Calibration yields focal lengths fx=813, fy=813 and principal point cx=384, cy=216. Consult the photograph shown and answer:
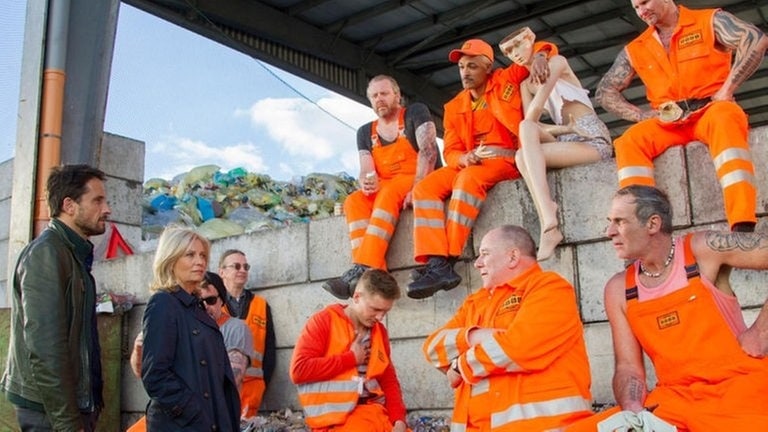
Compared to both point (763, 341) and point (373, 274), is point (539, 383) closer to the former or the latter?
point (763, 341)

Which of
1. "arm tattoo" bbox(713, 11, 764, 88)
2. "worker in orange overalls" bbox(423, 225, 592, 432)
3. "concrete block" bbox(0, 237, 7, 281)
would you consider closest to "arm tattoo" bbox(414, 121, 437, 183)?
"worker in orange overalls" bbox(423, 225, 592, 432)

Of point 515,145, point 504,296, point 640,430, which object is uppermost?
point 515,145

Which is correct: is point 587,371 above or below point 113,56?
below

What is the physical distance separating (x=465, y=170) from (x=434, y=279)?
0.75m

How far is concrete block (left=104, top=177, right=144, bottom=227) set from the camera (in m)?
8.73

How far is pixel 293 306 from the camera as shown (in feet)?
21.5

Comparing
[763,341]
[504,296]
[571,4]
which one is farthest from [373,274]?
[571,4]

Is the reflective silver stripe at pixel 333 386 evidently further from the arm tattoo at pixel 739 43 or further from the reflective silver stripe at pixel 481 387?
the arm tattoo at pixel 739 43

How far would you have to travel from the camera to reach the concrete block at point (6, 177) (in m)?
8.80

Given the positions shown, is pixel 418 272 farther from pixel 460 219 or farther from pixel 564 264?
pixel 564 264

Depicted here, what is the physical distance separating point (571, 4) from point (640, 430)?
11.1 meters

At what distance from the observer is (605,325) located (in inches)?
190

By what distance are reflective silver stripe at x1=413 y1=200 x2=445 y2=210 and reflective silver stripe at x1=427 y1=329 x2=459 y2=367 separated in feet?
5.10

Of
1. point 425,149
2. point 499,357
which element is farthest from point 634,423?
point 425,149
